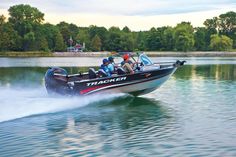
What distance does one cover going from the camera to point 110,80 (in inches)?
905

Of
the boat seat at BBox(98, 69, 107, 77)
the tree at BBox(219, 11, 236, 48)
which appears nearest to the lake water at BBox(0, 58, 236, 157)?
the boat seat at BBox(98, 69, 107, 77)

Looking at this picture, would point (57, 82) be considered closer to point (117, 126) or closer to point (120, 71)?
point (120, 71)

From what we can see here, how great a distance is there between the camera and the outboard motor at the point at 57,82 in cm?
2248

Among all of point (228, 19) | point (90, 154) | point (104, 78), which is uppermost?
point (228, 19)

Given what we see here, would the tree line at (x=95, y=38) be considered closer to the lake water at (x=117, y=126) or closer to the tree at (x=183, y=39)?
the tree at (x=183, y=39)

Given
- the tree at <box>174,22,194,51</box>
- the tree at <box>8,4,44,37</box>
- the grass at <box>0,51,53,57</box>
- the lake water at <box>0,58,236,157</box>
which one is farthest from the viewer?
the tree at <box>174,22,194,51</box>

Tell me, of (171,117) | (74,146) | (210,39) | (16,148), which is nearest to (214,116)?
(171,117)

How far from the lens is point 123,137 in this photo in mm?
14922

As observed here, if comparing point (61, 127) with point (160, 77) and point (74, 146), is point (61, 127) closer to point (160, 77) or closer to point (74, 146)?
point (74, 146)

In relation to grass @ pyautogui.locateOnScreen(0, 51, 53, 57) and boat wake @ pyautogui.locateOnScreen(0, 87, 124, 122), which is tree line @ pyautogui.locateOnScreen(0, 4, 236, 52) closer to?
grass @ pyautogui.locateOnScreen(0, 51, 53, 57)

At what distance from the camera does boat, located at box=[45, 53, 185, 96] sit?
22516 millimetres

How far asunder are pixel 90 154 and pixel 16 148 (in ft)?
7.88

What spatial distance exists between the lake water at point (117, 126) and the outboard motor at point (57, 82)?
47 cm

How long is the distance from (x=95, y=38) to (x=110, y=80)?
445 feet
